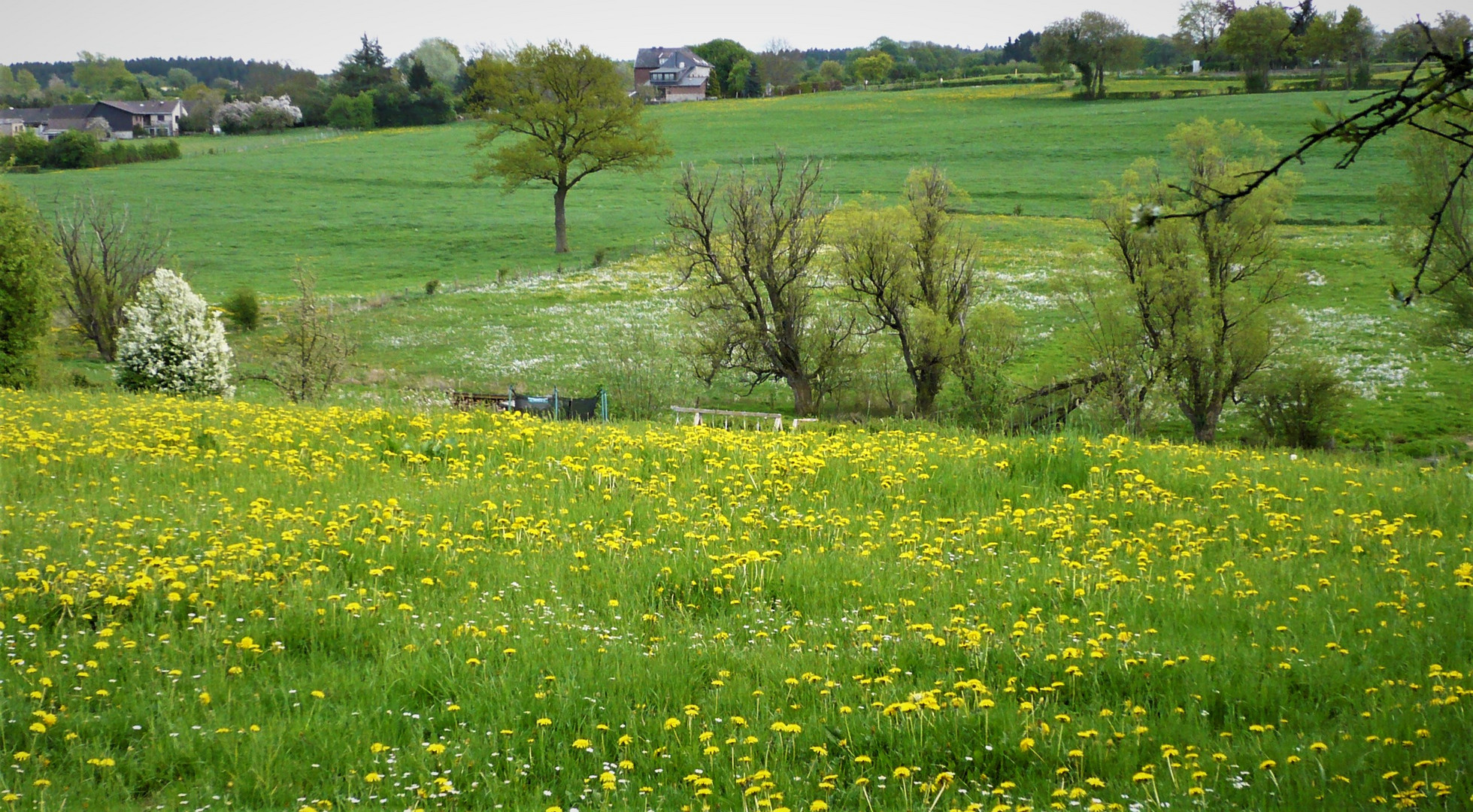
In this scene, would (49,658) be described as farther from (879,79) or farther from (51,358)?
(879,79)

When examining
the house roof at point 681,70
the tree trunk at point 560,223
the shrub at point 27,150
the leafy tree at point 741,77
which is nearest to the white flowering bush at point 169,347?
the tree trunk at point 560,223

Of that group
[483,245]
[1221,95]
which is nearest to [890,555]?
[483,245]

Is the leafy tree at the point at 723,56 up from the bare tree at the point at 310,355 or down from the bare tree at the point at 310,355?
up

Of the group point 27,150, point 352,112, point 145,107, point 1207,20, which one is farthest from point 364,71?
point 1207,20

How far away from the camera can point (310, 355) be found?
30.6 metres

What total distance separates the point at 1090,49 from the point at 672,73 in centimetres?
8593

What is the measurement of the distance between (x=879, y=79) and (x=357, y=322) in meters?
117

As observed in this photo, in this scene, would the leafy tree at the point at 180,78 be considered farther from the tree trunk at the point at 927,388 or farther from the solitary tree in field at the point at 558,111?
the tree trunk at the point at 927,388

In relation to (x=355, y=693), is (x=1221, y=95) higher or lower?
higher

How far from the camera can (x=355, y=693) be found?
15.6ft

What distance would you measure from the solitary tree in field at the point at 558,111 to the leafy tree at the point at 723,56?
85268mm

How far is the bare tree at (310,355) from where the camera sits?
29.8 m

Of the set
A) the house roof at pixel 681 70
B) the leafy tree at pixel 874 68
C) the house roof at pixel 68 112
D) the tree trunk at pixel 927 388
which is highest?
the house roof at pixel 681 70

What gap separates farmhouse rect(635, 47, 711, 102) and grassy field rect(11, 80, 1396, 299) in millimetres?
49230
